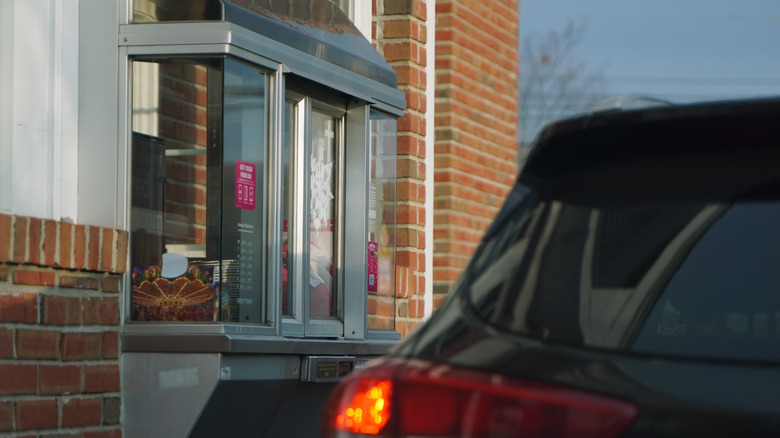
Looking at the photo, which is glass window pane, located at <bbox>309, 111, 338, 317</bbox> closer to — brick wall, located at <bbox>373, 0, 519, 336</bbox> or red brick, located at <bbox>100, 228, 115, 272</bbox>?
brick wall, located at <bbox>373, 0, 519, 336</bbox>

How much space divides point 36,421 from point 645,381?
10.3ft

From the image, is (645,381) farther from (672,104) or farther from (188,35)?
(188,35)

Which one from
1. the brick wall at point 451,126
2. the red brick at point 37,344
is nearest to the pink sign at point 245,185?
the red brick at point 37,344

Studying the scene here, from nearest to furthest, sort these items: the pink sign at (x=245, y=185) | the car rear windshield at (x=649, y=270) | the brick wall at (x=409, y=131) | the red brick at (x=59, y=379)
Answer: the car rear windshield at (x=649, y=270) → the red brick at (x=59, y=379) → the pink sign at (x=245, y=185) → the brick wall at (x=409, y=131)

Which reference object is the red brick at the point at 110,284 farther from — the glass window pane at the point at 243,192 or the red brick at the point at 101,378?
the glass window pane at the point at 243,192

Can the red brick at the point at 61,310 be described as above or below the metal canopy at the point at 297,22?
below

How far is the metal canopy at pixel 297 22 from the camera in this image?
486cm

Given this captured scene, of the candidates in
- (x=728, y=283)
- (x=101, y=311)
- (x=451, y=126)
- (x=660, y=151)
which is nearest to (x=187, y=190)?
(x=101, y=311)

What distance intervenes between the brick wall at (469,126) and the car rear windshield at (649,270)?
5999mm

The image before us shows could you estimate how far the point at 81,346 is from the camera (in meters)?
4.59

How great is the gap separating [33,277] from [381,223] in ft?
7.48

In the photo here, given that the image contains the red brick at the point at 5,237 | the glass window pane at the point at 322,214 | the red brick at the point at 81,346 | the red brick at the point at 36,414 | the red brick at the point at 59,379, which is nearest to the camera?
the red brick at the point at 5,237

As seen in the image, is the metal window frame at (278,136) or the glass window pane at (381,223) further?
the glass window pane at (381,223)

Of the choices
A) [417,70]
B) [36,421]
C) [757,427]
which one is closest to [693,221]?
[757,427]
